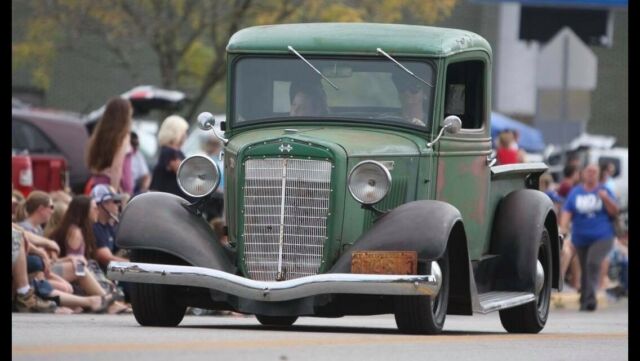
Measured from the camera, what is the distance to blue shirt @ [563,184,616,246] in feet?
69.5

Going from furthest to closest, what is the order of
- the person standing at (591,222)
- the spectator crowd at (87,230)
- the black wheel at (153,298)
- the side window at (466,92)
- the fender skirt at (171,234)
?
the person standing at (591,222) → the spectator crowd at (87,230) → the side window at (466,92) → the black wheel at (153,298) → the fender skirt at (171,234)

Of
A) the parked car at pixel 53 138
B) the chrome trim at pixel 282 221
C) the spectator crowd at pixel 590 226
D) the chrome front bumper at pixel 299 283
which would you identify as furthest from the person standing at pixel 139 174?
the chrome front bumper at pixel 299 283

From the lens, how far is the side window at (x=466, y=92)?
12.7m

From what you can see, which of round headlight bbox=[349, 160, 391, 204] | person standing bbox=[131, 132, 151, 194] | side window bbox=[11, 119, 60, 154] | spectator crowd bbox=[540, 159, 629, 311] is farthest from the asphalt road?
side window bbox=[11, 119, 60, 154]

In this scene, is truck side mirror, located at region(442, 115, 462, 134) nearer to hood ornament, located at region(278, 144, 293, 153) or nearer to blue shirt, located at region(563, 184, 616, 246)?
hood ornament, located at region(278, 144, 293, 153)

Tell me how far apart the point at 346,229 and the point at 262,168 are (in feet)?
2.23

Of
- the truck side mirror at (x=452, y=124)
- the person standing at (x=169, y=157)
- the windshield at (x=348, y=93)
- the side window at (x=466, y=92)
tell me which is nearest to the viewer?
the truck side mirror at (x=452, y=124)

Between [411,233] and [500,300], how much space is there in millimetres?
1592

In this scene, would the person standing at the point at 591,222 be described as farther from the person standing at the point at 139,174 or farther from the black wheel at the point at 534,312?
the black wheel at the point at 534,312

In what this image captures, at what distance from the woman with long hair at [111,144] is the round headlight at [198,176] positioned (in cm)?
504

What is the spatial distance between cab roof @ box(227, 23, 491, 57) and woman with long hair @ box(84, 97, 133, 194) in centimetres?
429

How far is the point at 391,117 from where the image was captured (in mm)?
12336

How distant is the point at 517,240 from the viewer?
13359 mm

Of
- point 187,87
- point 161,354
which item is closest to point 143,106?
point 187,87
